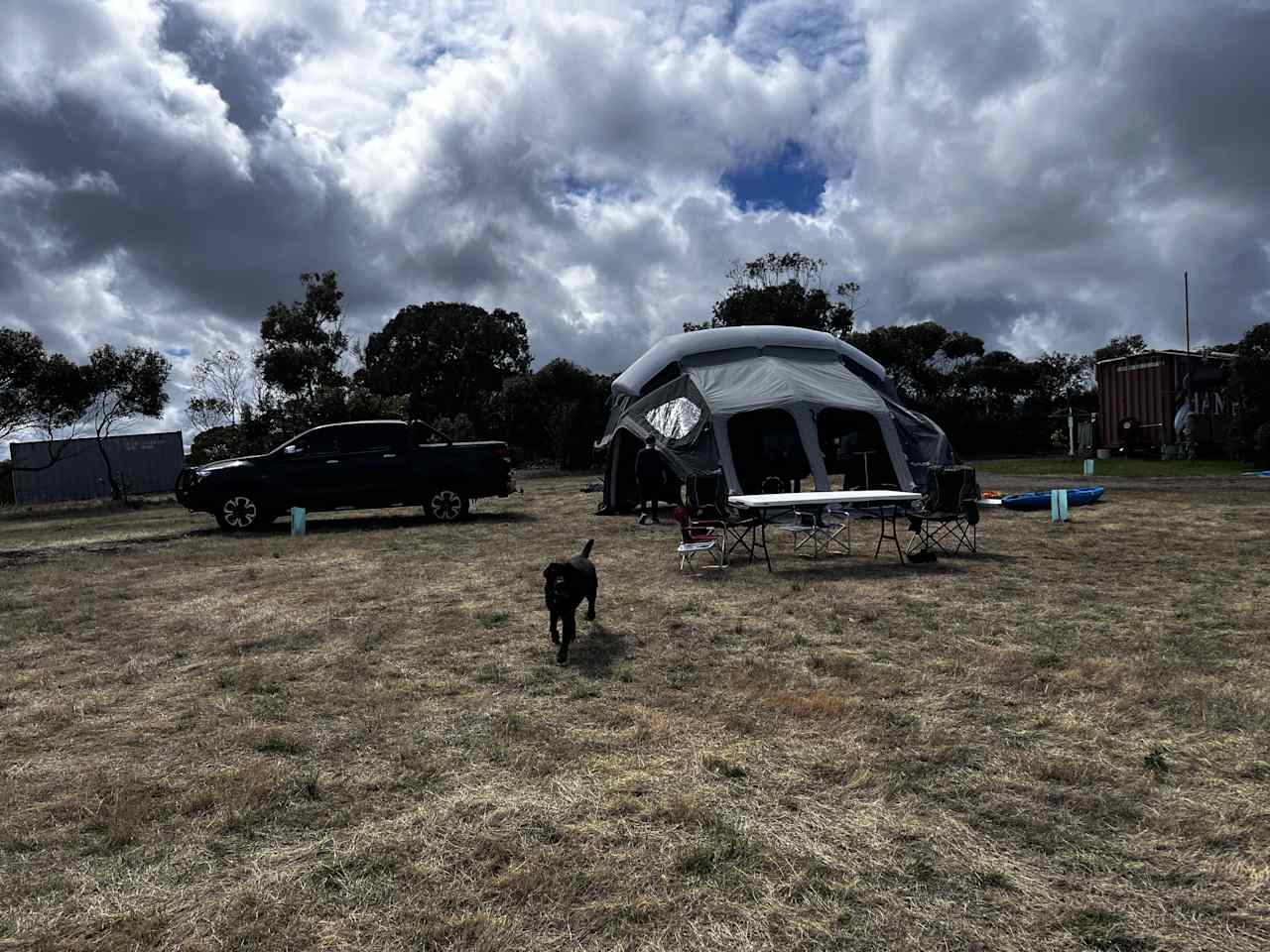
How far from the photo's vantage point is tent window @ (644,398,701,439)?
1275 cm

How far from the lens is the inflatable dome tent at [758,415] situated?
12219 mm

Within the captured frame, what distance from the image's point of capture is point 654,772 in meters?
3.37

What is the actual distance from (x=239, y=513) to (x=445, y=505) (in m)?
3.27

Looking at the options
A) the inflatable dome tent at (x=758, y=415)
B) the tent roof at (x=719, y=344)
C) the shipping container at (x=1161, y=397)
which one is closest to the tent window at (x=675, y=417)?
the inflatable dome tent at (x=758, y=415)

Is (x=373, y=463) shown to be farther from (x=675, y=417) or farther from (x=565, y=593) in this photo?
(x=565, y=593)

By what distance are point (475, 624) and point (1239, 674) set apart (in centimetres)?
470

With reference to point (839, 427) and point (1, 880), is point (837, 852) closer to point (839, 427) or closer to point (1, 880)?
point (1, 880)

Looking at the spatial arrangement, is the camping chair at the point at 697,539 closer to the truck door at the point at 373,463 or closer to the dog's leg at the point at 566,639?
the dog's leg at the point at 566,639

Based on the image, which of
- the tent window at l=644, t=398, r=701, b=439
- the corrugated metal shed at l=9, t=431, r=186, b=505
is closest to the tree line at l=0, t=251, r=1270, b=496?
the corrugated metal shed at l=9, t=431, r=186, b=505

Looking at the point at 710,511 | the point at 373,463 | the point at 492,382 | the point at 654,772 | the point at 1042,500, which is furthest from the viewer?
the point at 492,382

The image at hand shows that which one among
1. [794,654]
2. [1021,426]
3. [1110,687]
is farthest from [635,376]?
[1021,426]

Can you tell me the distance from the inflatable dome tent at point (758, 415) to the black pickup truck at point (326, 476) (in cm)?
338

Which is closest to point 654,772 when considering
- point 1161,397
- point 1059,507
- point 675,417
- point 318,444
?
point 675,417

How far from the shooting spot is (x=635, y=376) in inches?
→ 577
